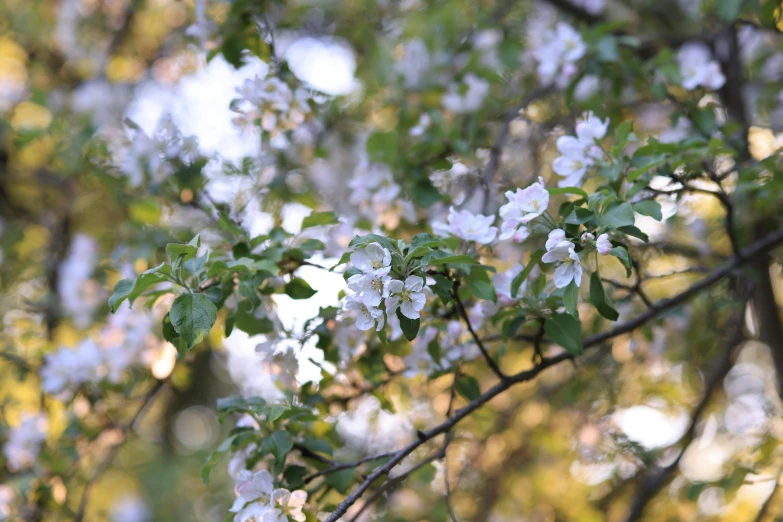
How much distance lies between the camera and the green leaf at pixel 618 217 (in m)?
1.15

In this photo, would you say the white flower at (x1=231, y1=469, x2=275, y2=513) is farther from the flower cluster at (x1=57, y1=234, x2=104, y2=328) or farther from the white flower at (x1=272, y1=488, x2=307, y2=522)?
the flower cluster at (x1=57, y1=234, x2=104, y2=328)

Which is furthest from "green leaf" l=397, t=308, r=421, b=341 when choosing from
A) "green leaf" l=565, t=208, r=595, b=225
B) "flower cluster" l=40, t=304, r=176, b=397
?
"flower cluster" l=40, t=304, r=176, b=397

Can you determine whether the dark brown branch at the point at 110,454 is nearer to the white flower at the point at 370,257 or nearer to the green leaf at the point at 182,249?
the green leaf at the point at 182,249

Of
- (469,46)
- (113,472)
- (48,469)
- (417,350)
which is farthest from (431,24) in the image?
(113,472)

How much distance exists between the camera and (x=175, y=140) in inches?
86.2

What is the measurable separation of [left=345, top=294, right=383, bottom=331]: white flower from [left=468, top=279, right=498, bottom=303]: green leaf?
0.72 ft

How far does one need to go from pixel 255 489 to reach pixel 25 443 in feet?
4.59

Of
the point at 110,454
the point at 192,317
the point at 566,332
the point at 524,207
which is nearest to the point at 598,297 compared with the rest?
the point at 566,332

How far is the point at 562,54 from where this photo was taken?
2148 millimetres

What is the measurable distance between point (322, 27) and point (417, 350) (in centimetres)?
193

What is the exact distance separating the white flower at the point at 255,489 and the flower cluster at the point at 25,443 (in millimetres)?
1305

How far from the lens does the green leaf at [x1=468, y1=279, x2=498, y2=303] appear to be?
1291 mm

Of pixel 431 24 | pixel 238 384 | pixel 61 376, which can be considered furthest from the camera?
pixel 238 384

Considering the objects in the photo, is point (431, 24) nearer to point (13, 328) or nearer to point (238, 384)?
point (13, 328)
